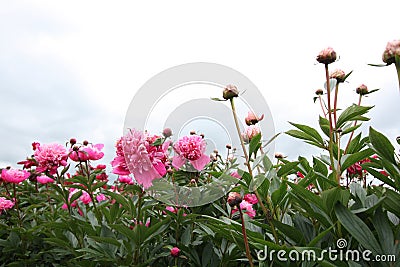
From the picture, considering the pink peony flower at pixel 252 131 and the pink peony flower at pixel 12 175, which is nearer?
the pink peony flower at pixel 252 131

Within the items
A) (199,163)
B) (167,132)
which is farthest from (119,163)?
(199,163)

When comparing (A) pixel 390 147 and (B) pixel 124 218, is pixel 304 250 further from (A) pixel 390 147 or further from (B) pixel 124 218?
(B) pixel 124 218

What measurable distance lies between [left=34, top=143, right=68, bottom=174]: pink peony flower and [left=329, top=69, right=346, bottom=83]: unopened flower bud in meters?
1.41

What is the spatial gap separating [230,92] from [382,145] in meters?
0.53

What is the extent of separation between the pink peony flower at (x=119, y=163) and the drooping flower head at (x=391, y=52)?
104cm

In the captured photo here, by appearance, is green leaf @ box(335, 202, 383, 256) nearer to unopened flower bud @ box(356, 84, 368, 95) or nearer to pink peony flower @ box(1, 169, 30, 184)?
unopened flower bud @ box(356, 84, 368, 95)

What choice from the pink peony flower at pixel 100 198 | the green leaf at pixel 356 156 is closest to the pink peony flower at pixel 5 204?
the pink peony flower at pixel 100 198

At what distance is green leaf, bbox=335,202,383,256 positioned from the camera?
1.00 m

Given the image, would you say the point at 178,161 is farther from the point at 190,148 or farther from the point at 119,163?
the point at 119,163

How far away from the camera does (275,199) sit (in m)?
1.28

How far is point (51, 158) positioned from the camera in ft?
6.29

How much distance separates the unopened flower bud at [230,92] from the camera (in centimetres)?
132

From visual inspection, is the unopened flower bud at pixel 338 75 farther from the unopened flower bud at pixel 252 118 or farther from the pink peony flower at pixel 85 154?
the pink peony flower at pixel 85 154

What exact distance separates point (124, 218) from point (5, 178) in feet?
3.31
